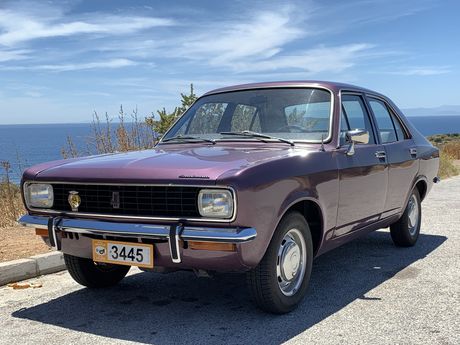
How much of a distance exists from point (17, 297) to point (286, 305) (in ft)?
7.67

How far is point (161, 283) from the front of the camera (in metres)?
4.89

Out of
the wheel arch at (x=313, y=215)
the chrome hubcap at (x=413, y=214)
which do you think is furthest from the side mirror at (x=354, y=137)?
the chrome hubcap at (x=413, y=214)

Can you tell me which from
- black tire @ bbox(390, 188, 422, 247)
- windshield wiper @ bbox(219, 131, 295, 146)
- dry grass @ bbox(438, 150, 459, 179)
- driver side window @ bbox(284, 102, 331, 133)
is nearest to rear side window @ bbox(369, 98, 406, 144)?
black tire @ bbox(390, 188, 422, 247)

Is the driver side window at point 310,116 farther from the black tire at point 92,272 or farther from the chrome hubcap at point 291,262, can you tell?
the black tire at point 92,272

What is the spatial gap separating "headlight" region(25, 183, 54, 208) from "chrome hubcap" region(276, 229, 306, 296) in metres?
1.76

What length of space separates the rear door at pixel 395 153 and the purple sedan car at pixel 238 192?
0.04 metres

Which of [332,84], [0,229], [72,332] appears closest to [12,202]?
[0,229]

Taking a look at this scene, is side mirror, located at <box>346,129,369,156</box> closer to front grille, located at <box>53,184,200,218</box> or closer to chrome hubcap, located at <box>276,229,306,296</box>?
chrome hubcap, located at <box>276,229,306,296</box>

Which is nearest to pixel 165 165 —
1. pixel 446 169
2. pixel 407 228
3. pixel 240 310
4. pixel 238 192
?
pixel 238 192

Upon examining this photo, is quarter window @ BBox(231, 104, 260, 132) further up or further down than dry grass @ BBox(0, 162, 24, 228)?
further up

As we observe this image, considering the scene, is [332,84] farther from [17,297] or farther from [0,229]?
[0,229]

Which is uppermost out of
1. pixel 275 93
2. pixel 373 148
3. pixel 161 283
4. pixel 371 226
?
pixel 275 93

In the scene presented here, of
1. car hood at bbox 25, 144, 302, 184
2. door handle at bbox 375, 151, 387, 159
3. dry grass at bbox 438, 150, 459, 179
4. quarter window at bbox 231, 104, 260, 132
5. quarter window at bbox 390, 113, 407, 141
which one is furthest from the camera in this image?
dry grass at bbox 438, 150, 459, 179

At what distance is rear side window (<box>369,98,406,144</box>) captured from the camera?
5699mm
